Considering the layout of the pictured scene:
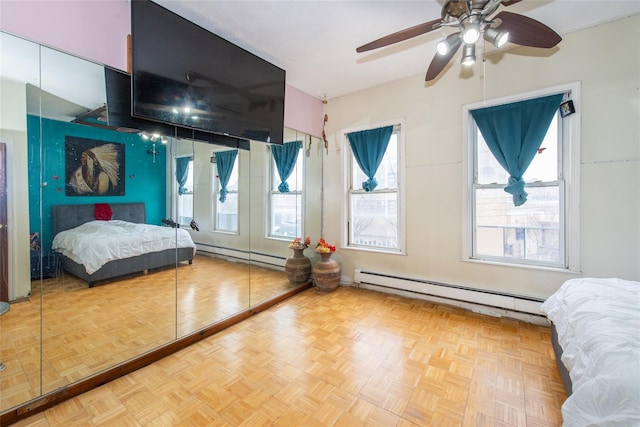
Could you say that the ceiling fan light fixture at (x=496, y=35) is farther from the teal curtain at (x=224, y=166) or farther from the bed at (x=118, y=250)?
the bed at (x=118, y=250)

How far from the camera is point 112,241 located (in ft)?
7.50

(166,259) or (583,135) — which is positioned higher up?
(583,135)

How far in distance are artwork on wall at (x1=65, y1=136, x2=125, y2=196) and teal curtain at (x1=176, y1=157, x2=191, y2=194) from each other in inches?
17.5

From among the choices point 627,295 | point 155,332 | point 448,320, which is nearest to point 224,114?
point 155,332

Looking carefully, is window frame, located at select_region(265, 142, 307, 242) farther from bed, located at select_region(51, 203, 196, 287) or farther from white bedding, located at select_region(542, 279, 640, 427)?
white bedding, located at select_region(542, 279, 640, 427)

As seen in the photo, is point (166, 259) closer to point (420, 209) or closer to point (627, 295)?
point (420, 209)

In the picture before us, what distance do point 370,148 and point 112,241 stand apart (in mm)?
3214

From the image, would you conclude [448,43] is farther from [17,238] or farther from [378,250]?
[17,238]

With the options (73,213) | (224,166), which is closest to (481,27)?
(224,166)

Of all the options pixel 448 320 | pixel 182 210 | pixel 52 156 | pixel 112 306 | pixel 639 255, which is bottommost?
pixel 448 320

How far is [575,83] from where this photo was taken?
105 inches

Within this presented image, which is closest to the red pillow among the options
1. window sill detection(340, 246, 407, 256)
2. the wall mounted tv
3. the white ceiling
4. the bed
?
the bed

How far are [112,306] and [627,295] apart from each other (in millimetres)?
3795

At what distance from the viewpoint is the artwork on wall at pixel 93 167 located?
1.93m
